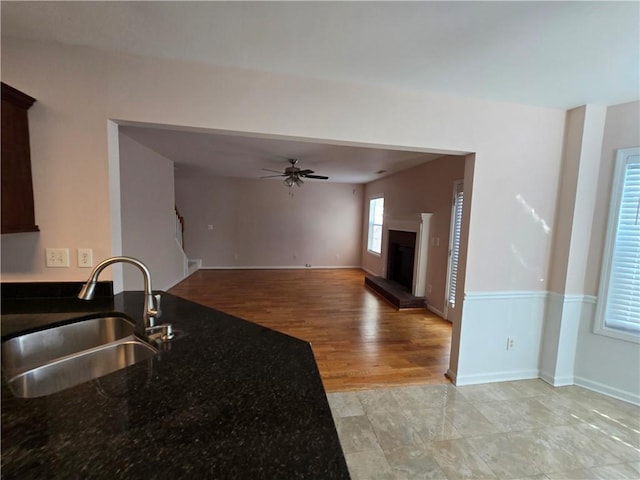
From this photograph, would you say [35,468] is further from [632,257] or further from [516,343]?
[632,257]

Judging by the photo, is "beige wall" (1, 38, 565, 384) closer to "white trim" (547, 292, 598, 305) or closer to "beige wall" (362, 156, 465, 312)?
"white trim" (547, 292, 598, 305)

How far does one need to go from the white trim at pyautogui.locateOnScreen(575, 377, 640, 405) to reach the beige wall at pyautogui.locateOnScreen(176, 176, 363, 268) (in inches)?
221

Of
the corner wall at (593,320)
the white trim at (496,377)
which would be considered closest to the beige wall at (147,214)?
the white trim at (496,377)

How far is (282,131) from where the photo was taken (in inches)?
75.4

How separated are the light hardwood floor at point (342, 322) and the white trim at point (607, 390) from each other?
1.11 m

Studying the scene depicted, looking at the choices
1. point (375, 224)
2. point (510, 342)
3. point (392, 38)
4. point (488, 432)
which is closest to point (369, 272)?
point (375, 224)

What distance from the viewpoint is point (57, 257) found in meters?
1.68

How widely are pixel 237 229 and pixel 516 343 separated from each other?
20.4 feet

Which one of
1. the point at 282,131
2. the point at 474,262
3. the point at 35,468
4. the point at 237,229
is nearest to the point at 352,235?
the point at 237,229

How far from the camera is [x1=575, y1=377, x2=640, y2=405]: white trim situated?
7.33 ft

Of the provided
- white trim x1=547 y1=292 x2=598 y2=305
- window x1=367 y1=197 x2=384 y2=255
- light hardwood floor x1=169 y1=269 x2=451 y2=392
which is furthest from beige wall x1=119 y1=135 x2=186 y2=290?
→ white trim x1=547 y1=292 x2=598 y2=305

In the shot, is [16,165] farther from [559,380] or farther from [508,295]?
[559,380]

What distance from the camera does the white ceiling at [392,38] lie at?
1.31 m

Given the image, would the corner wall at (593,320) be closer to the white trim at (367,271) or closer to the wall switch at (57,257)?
the wall switch at (57,257)
